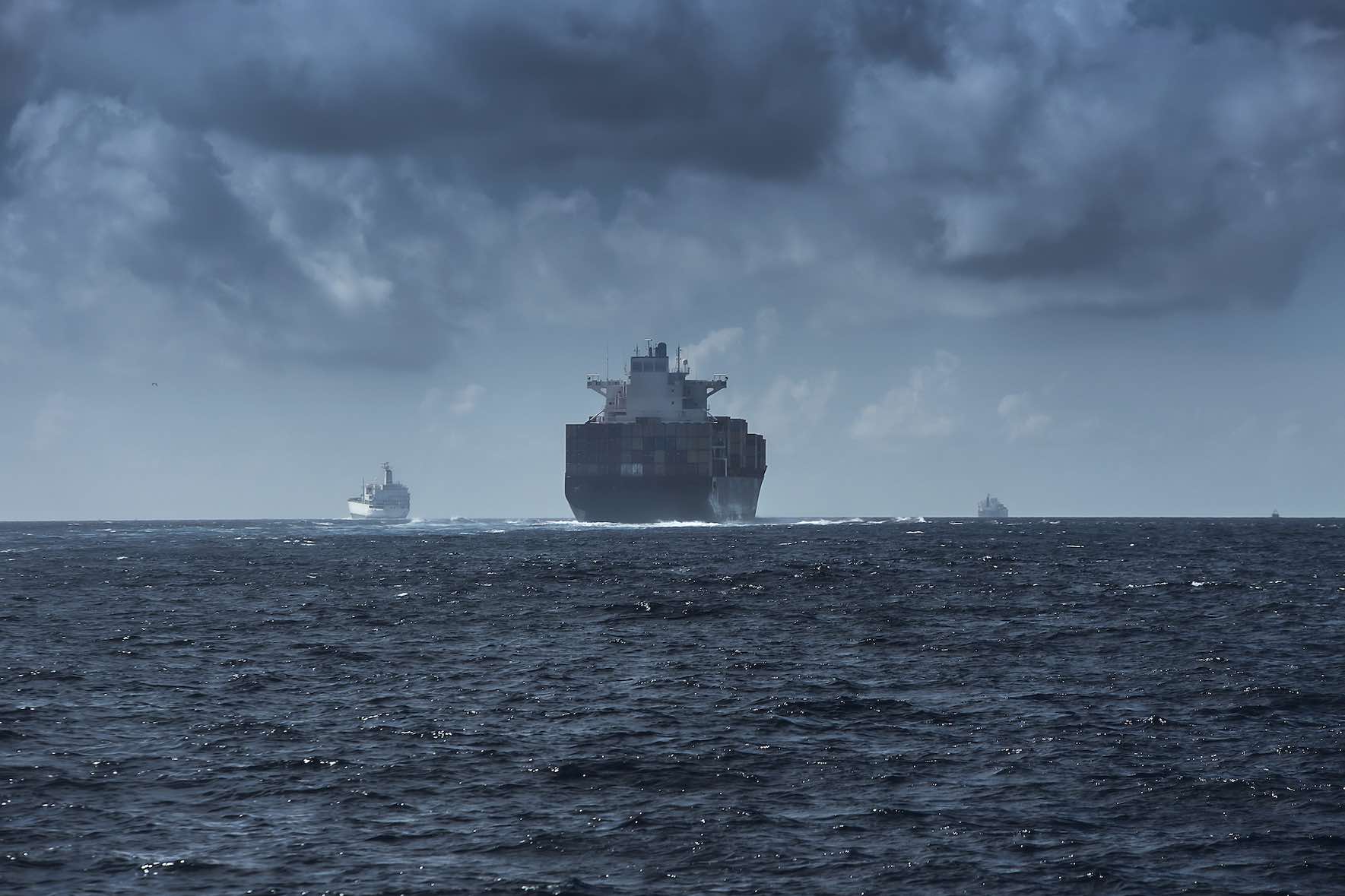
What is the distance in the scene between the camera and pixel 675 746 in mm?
25922

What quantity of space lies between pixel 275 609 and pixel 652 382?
139676 millimetres

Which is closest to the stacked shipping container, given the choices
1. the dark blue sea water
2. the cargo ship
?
the cargo ship

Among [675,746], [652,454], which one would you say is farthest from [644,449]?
[675,746]

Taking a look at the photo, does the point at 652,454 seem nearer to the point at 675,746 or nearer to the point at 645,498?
the point at 645,498

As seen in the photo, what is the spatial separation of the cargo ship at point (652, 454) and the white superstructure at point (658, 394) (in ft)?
0.35

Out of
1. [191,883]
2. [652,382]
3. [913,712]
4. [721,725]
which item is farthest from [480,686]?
[652,382]

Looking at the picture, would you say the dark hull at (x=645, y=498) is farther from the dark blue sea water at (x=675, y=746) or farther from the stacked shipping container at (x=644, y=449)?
the dark blue sea water at (x=675, y=746)

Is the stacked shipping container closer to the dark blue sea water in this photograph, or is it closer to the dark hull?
the dark hull

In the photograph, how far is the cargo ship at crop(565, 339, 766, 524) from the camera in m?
184

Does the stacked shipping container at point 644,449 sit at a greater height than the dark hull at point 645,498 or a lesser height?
greater

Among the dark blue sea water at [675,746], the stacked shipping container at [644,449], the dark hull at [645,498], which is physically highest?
the stacked shipping container at [644,449]

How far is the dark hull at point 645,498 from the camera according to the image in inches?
7224

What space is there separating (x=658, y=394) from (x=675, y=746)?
166998 mm

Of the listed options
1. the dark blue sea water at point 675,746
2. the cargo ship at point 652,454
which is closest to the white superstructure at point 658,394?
the cargo ship at point 652,454
